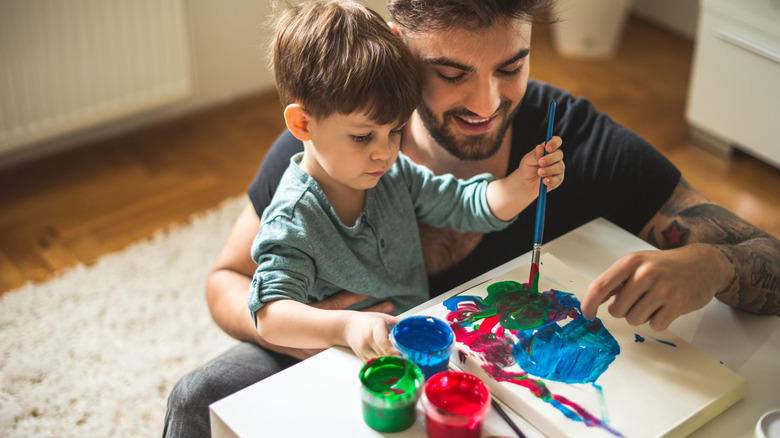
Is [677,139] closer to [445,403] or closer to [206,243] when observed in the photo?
[206,243]

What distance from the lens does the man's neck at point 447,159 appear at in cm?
138

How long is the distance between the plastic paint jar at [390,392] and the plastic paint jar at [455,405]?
0.02 m

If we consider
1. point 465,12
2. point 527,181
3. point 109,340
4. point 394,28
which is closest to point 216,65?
point 109,340

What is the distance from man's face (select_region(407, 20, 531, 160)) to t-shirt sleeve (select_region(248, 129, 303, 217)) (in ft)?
0.82

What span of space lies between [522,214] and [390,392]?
0.57 meters

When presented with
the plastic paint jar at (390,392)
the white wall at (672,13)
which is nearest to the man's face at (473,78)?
the plastic paint jar at (390,392)

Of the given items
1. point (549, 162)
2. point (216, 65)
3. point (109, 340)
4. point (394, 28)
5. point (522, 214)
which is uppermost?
point (394, 28)

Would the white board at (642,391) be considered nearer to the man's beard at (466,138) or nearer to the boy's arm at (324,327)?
the boy's arm at (324,327)

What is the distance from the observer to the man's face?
3.82ft

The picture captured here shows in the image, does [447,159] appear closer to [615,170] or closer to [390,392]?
[615,170]

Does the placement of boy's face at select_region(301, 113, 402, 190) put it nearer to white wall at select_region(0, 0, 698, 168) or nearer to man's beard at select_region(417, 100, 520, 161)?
man's beard at select_region(417, 100, 520, 161)

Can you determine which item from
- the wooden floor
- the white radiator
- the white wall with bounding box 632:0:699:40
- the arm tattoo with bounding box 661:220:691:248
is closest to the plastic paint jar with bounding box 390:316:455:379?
the arm tattoo with bounding box 661:220:691:248

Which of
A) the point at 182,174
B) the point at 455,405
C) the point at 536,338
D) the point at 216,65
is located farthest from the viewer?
the point at 216,65

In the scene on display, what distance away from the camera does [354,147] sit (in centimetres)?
108
